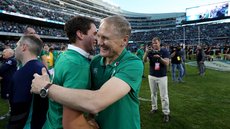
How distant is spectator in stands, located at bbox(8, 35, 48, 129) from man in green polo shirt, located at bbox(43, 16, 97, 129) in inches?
26.7

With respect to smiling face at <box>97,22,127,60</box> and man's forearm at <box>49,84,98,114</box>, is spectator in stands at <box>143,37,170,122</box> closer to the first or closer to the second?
smiling face at <box>97,22,127,60</box>

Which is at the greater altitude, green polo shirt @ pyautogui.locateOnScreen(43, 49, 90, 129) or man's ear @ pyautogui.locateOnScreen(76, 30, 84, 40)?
man's ear @ pyautogui.locateOnScreen(76, 30, 84, 40)

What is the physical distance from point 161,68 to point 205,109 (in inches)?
105

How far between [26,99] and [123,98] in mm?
1502

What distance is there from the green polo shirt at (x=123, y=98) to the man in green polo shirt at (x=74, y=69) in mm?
147

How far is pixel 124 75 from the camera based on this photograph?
188cm

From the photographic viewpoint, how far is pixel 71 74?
6.28 ft

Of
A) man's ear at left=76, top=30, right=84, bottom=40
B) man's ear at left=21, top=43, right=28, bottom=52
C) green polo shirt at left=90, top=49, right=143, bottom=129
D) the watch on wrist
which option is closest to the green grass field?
man's ear at left=21, top=43, right=28, bottom=52

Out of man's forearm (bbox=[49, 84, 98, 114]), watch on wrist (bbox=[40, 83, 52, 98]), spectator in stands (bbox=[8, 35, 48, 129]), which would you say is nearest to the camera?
man's forearm (bbox=[49, 84, 98, 114])

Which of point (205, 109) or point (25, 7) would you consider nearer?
point (205, 109)

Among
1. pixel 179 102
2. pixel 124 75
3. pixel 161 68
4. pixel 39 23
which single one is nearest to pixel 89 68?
pixel 124 75

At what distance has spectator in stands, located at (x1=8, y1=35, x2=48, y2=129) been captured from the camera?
2910 mm

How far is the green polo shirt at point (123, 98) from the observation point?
196cm

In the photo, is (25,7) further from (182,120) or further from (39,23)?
(182,120)
